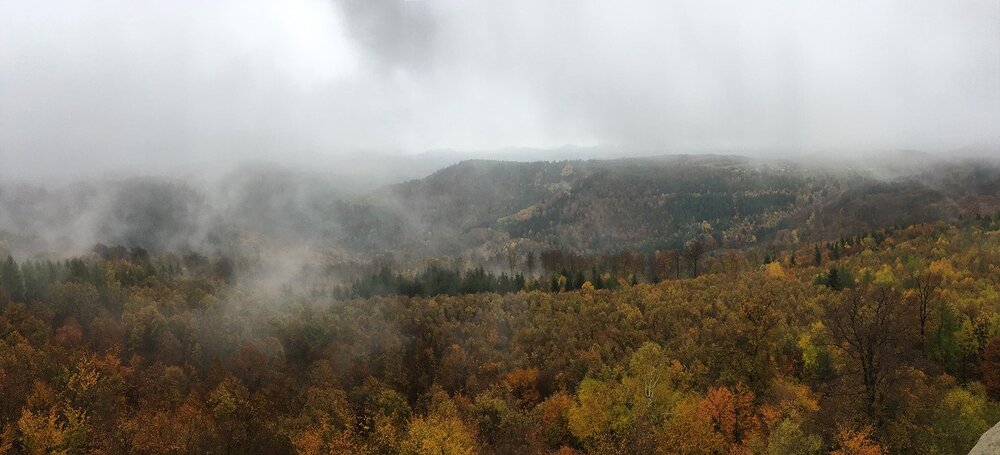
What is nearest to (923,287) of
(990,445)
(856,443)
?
(856,443)

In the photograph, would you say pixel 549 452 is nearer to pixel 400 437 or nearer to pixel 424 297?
pixel 400 437

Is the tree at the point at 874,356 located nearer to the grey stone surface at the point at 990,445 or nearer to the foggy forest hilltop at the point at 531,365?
the foggy forest hilltop at the point at 531,365

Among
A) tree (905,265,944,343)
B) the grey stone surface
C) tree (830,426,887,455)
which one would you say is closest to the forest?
tree (830,426,887,455)

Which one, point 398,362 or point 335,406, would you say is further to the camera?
point 398,362

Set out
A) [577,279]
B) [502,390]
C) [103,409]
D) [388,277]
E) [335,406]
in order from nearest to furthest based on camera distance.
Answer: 1. [103,409]
2. [335,406]
3. [502,390]
4. [577,279]
5. [388,277]

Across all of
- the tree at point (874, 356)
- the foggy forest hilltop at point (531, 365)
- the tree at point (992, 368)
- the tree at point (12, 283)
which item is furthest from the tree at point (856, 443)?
the tree at point (12, 283)

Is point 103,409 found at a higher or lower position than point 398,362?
higher

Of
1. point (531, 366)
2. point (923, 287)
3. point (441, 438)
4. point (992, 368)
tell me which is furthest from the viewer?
point (531, 366)

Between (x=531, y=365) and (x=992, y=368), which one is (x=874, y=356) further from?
(x=531, y=365)

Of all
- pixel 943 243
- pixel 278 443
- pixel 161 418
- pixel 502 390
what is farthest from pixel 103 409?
pixel 943 243

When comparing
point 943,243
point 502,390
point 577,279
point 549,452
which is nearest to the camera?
point 549,452
